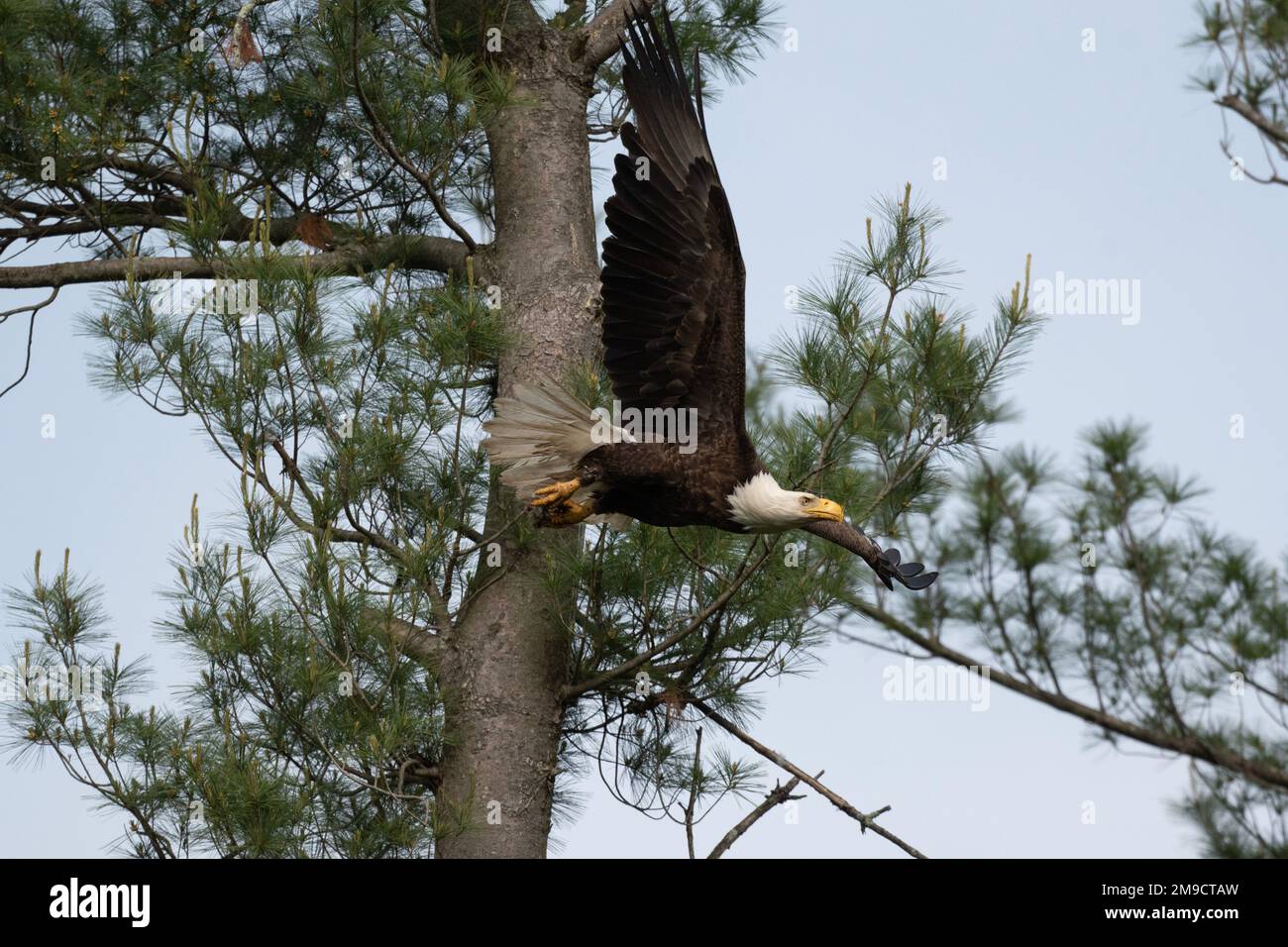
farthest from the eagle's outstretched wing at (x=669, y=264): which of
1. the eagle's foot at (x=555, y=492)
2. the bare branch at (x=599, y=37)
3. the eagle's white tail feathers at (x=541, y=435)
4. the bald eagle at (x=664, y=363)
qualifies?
the bare branch at (x=599, y=37)

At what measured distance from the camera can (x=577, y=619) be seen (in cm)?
436

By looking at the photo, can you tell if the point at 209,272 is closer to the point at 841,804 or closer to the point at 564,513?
the point at 564,513

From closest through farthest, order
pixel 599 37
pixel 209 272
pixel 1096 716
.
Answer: pixel 209 272 → pixel 1096 716 → pixel 599 37

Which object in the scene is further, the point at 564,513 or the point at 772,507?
the point at 564,513

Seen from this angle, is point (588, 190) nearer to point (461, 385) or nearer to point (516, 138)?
point (516, 138)

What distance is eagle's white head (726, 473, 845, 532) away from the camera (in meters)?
3.65

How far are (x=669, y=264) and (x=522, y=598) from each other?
1.19m

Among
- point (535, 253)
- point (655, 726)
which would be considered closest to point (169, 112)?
point (535, 253)

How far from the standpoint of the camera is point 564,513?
3.88 metres

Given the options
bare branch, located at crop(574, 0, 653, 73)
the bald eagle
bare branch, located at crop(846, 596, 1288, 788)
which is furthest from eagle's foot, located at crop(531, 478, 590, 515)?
bare branch, located at crop(574, 0, 653, 73)

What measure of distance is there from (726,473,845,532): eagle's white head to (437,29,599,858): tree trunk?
0.73 m

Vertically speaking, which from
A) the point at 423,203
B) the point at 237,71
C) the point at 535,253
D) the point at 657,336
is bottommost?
the point at 657,336

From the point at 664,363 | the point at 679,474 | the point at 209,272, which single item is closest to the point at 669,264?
the point at 664,363

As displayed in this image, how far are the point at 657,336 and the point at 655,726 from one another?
1.27 m
